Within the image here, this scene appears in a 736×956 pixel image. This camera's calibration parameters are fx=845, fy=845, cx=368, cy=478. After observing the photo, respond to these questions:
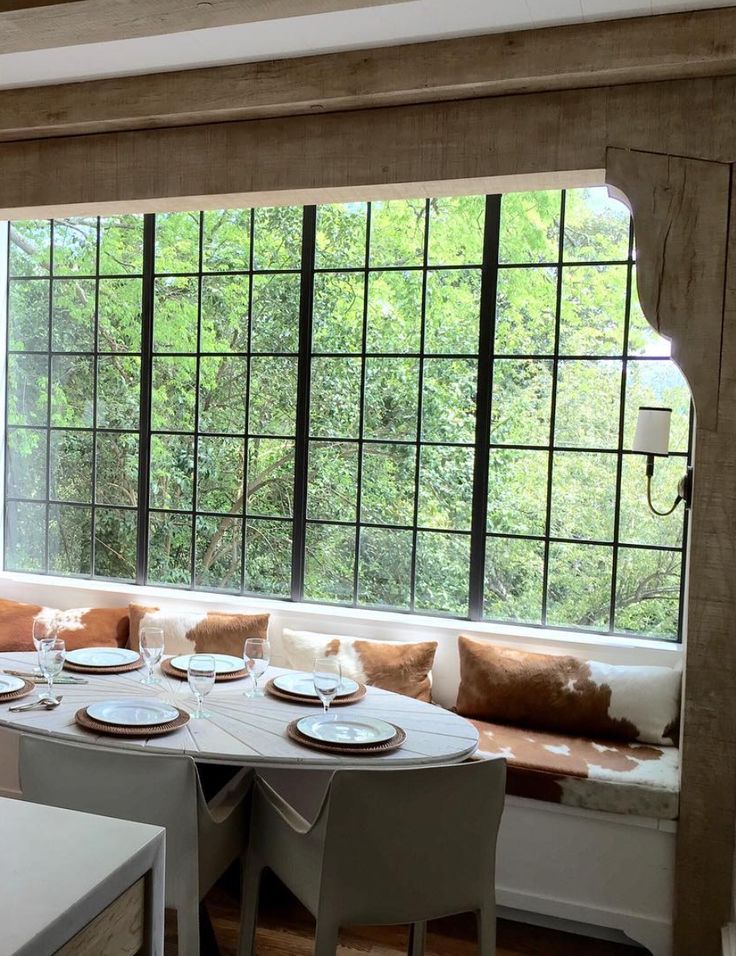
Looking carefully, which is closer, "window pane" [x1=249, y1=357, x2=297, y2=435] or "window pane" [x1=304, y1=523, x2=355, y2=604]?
"window pane" [x1=304, y1=523, x2=355, y2=604]

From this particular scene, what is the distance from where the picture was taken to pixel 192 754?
2.20 metres

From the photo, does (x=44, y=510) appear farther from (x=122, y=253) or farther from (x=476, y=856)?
(x=476, y=856)

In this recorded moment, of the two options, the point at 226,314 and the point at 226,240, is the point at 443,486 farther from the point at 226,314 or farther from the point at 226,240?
the point at 226,240

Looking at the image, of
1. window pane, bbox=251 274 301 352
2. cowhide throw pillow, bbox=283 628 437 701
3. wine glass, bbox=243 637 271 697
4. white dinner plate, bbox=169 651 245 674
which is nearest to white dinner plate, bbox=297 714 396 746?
wine glass, bbox=243 637 271 697

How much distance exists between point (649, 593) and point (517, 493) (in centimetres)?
74

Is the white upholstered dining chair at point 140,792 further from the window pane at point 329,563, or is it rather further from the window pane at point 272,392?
the window pane at point 272,392

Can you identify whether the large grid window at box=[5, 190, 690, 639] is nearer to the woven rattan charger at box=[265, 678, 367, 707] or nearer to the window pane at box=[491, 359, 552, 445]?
the window pane at box=[491, 359, 552, 445]

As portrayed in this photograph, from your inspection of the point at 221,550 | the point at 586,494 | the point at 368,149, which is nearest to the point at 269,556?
the point at 221,550

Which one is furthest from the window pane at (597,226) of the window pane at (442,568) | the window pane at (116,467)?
the window pane at (116,467)

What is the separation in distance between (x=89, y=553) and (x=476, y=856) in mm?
3036

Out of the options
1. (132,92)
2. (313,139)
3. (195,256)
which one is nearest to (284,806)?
(313,139)

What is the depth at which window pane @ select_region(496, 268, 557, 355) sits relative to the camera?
401cm

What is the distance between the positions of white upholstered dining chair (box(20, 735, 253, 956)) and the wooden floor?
2.24 feet

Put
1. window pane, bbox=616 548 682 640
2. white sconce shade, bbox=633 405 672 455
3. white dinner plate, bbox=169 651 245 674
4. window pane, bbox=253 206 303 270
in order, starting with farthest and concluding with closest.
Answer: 1. window pane, bbox=253 206 303 270
2. window pane, bbox=616 548 682 640
3. white sconce shade, bbox=633 405 672 455
4. white dinner plate, bbox=169 651 245 674
